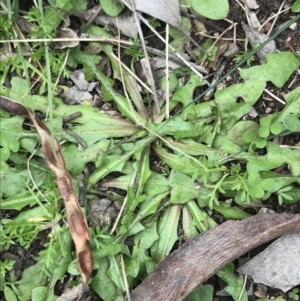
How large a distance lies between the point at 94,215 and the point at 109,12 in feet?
3.36

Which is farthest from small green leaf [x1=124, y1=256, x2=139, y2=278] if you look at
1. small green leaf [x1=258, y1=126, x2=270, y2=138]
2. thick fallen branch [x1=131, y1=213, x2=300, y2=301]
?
small green leaf [x1=258, y1=126, x2=270, y2=138]

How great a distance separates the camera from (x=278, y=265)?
8.48 ft

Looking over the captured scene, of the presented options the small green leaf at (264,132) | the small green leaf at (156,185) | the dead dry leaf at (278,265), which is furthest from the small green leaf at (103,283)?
the small green leaf at (264,132)

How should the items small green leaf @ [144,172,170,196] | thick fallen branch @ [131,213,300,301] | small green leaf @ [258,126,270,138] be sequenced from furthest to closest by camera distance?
1. small green leaf @ [144,172,170,196]
2. small green leaf @ [258,126,270,138]
3. thick fallen branch @ [131,213,300,301]

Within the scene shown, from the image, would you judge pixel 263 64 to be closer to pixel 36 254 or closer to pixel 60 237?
pixel 60 237

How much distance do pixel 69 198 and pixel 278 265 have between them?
1.06m

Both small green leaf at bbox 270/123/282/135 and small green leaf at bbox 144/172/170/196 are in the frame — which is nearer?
small green leaf at bbox 270/123/282/135

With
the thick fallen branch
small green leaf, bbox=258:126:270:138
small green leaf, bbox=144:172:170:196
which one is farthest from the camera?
small green leaf, bbox=144:172:170:196

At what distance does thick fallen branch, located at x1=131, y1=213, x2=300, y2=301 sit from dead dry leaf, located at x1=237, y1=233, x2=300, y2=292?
0.11m

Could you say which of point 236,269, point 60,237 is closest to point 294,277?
point 236,269

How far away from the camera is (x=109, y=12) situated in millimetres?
2703

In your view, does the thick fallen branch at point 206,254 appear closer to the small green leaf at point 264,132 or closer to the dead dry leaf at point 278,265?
the dead dry leaf at point 278,265

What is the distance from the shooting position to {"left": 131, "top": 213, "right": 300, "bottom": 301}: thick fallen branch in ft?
7.94

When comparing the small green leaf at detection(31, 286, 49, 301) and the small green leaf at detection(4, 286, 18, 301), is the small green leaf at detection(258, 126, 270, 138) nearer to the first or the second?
the small green leaf at detection(31, 286, 49, 301)
